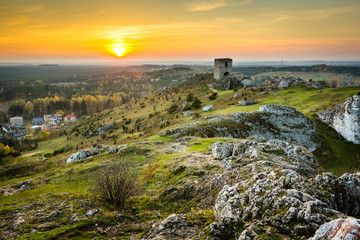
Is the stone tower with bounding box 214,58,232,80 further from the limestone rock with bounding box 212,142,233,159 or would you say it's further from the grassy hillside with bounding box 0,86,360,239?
the limestone rock with bounding box 212,142,233,159

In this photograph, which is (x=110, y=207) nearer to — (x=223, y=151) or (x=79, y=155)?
(x=223, y=151)

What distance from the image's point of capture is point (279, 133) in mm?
26125

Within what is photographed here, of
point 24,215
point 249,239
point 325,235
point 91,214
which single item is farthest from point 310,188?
point 24,215

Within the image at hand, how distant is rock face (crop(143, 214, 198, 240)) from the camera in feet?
21.3

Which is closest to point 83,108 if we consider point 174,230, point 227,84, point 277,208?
point 227,84

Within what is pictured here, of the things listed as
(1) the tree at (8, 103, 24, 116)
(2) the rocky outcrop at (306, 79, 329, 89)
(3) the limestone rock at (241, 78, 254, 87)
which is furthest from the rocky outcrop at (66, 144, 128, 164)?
(1) the tree at (8, 103, 24, 116)

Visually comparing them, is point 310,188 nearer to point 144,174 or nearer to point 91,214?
point 91,214

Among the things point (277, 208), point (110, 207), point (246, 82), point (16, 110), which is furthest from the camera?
point (16, 110)

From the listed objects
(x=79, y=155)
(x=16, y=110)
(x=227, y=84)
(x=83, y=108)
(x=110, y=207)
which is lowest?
(x=16, y=110)

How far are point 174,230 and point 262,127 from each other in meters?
22.1

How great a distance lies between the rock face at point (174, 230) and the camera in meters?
6.50

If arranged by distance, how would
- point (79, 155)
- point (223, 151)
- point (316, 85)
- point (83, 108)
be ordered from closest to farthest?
point (223, 151) < point (79, 155) < point (316, 85) < point (83, 108)

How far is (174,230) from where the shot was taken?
22.4 feet

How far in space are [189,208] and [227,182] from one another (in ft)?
7.16
